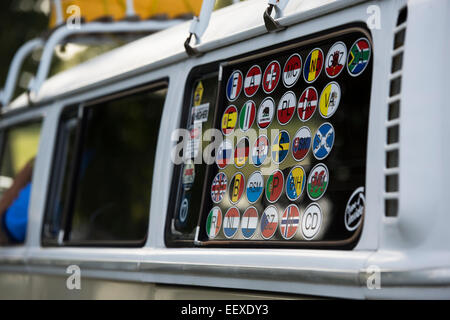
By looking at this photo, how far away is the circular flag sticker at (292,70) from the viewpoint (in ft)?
9.87

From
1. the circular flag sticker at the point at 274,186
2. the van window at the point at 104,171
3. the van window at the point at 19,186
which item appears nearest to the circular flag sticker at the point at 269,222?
the circular flag sticker at the point at 274,186

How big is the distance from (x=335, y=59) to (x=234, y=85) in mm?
559

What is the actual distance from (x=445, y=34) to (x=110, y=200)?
10.3ft

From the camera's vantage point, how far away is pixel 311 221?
2.81 m

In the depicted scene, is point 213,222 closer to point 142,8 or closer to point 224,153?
point 224,153

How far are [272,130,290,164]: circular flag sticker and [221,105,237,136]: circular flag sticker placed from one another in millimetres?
272

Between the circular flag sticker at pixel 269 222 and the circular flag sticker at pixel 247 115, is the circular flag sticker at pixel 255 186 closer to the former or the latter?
the circular flag sticker at pixel 269 222

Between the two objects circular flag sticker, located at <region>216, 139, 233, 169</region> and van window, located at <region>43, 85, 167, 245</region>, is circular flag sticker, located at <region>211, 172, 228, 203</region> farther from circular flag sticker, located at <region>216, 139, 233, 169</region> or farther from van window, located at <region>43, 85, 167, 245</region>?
van window, located at <region>43, 85, 167, 245</region>

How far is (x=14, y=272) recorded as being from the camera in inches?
196

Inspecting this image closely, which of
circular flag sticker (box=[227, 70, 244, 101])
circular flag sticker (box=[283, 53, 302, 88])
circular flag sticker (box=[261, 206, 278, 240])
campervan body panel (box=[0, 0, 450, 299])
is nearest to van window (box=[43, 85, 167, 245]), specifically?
campervan body panel (box=[0, 0, 450, 299])

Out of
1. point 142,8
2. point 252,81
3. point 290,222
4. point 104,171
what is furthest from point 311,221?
point 142,8

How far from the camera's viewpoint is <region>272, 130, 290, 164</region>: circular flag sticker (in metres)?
2.98
